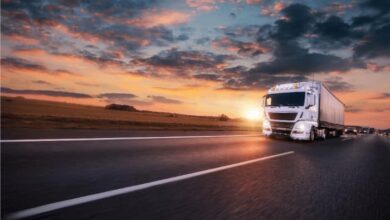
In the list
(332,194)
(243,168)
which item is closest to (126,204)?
(332,194)

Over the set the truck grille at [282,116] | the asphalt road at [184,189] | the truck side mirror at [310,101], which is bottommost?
the asphalt road at [184,189]

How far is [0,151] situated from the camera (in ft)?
20.5

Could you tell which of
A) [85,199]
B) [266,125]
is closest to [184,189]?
[85,199]

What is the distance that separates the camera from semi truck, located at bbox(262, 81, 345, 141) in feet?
54.4

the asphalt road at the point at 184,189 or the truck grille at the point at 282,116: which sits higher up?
the truck grille at the point at 282,116

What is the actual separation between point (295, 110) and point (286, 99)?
100 centimetres

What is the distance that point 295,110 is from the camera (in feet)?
54.8

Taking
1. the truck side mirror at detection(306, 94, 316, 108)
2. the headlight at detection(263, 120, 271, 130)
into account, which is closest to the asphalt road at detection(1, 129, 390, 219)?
the truck side mirror at detection(306, 94, 316, 108)

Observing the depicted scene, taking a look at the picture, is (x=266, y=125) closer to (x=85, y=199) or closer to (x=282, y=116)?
(x=282, y=116)

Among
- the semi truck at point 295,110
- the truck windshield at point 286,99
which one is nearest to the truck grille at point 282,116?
the semi truck at point 295,110

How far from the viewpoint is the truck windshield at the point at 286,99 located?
16797 millimetres

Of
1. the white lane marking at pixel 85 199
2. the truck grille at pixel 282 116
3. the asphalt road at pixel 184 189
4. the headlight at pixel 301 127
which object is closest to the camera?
the white lane marking at pixel 85 199

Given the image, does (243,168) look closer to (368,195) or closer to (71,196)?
(368,195)

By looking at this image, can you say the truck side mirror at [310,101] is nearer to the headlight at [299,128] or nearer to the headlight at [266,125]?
the headlight at [299,128]
